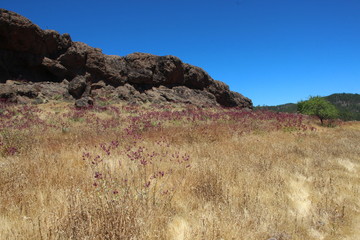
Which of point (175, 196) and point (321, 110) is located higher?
point (321, 110)

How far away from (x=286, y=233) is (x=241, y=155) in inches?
135

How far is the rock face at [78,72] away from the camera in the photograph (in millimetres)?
22828

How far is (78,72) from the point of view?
27469 millimetres

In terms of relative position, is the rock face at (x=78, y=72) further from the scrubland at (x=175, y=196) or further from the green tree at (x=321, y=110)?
the scrubland at (x=175, y=196)

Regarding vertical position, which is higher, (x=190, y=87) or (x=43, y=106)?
(x=190, y=87)

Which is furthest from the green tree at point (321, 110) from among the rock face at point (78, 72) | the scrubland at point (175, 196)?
the scrubland at point (175, 196)

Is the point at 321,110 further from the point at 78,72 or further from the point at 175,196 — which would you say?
the point at 78,72

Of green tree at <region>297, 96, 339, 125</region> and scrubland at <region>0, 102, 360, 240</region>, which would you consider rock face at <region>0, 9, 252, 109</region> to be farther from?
scrubland at <region>0, 102, 360, 240</region>

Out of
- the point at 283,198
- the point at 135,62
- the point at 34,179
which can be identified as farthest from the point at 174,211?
the point at 135,62

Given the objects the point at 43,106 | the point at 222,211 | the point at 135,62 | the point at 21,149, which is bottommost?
the point at 222,211

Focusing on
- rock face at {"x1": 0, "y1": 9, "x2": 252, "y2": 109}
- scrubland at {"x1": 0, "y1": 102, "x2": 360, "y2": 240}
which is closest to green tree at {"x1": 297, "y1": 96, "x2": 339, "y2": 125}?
rock face at {"x1": 0, "y1": 9, "x2": 252, "y2": 109}

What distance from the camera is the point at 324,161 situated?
687cm

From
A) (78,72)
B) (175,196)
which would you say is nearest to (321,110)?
(175,196)

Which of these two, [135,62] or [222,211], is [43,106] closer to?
[135,62]
